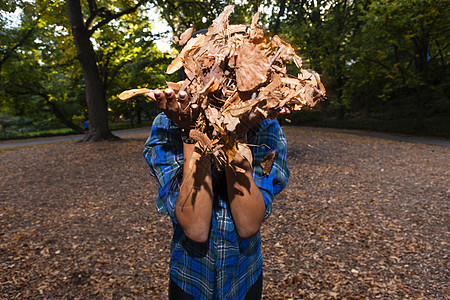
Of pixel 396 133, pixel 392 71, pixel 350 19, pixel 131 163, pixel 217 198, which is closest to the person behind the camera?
pixel 217 198

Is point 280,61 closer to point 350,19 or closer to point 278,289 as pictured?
point 278,289

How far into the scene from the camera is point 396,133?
16547mm

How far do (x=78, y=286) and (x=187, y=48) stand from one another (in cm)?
334

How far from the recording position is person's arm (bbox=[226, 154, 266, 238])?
108cm

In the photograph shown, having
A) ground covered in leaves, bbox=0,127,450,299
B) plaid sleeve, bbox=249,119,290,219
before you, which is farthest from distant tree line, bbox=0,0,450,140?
plaid sleeve, bbox=249,119,290,219

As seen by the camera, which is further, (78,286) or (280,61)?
(78,286)

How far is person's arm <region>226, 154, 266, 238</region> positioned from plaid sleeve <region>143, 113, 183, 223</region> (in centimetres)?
28

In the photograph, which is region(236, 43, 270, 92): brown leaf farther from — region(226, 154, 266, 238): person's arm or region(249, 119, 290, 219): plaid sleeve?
region(249, 119, 290, 219): plaid sleeve

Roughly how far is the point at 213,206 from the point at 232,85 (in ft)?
1.88

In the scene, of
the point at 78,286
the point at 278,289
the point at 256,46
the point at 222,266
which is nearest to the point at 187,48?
the point at 256,46

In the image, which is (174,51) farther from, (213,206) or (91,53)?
(213,206)

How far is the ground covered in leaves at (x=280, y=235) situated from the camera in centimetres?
313

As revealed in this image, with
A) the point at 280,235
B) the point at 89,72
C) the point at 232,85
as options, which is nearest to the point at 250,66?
the point at 232,85

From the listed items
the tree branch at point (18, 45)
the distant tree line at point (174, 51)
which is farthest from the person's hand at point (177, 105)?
the tree branch at point (18, 45)
